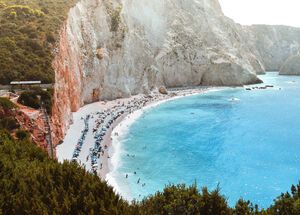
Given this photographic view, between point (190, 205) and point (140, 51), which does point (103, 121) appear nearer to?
point (140, 51)

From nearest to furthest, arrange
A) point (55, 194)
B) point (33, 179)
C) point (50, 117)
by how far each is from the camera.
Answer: point (55, 194) < point (33, 179) < point (50, 117)

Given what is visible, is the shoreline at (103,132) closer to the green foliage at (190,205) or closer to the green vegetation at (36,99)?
the green foliage at (190,205)

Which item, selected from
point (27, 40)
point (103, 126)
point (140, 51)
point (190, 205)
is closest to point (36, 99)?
point (27, 40)

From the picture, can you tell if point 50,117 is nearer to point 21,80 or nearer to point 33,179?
point 21,80

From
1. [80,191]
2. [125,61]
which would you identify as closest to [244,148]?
[80,191]

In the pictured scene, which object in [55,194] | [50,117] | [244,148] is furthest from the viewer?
[244,148]

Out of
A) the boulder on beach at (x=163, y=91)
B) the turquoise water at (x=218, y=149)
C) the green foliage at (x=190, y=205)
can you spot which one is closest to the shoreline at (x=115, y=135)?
the turquoise water at (x=218, y=149)

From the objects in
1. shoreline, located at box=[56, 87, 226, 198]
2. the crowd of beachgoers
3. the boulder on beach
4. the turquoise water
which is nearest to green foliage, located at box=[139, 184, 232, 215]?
shoreline, located at box=[56, 87, 226, 198]
